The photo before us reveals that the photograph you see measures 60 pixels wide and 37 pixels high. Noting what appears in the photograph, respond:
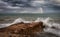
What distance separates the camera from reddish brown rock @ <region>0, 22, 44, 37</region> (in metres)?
1.43

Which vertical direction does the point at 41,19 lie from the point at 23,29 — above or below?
above

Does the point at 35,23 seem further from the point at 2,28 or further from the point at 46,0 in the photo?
the point at 2,28

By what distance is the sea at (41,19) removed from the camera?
145 centimetres

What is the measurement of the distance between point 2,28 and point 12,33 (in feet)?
0.52

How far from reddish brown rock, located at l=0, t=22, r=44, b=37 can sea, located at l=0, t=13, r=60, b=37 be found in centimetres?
5

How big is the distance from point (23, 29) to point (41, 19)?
274mm

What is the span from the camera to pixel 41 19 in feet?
4.82

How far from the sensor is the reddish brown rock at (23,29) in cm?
143

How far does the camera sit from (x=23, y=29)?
1.45m

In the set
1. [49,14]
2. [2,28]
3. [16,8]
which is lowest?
[2,28]

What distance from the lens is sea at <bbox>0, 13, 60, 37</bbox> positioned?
1447 mm

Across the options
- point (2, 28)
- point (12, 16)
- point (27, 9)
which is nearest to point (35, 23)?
point (27, 9)

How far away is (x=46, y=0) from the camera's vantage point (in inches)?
58.7

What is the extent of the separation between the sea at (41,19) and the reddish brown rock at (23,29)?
54 millimetres
